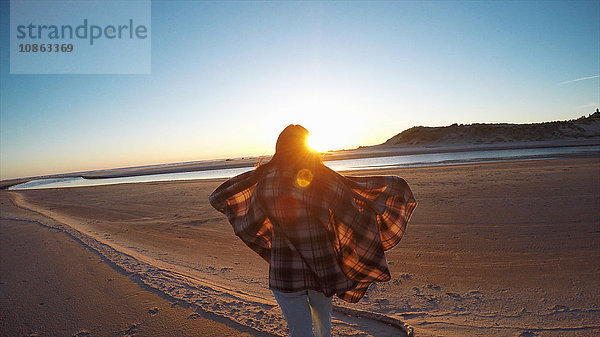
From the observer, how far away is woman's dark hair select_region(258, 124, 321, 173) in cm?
194

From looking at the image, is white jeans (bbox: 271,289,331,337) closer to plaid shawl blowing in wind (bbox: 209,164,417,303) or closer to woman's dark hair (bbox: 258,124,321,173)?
plaid shawl blowing in wind (bbox: 209,164,417,303)

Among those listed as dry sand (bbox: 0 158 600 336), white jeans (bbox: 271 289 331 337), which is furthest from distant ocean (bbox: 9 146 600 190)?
white jeans (bbox: 271 289 331 337)

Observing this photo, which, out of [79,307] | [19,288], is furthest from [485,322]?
[19,288]

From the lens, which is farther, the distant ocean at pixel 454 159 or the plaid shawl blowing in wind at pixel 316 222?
the distant ocean at pixel 454 159

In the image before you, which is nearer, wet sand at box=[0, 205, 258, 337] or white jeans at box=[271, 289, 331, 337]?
white jeans at box=[271, 289, 331, 337]

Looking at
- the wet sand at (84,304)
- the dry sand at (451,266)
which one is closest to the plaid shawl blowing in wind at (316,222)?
the dry sand at (451,266)

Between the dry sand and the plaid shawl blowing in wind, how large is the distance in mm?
1644

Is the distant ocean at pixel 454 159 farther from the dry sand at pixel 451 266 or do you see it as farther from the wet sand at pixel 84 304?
the wet sand at pixel 84 304

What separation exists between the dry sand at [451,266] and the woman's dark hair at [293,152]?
231 cm

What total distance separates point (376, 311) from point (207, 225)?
20.7 feet

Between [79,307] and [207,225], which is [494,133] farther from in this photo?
[79,307]

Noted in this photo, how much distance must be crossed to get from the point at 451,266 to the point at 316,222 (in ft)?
13.1

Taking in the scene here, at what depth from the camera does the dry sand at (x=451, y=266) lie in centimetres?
338

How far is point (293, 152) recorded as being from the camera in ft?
6.40
